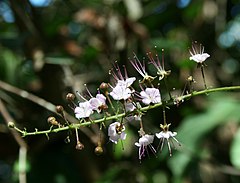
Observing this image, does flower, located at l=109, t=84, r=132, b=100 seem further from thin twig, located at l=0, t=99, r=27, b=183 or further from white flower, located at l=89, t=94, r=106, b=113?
thin twig, located at l=0, t=99, r=27, b=183

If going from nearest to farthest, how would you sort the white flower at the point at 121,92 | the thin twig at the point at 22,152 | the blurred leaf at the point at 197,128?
the white flower at the point at 121,92
the thin twig at the point at 22,152
the blurred leaf at the point at 197,128

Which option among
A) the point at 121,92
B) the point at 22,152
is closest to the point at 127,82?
the point at 121,92

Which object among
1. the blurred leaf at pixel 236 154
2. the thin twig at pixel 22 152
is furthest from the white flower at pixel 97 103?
the blurred leaf at pixel 236 154

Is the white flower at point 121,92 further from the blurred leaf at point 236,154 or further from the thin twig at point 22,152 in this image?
the blurred leaf at point 236,154

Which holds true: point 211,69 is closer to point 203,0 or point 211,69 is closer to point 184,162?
point 203,0

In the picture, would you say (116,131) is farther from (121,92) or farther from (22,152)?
(22,152)

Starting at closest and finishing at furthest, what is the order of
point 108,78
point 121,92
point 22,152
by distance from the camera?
1. point 121,92
2. point 22,152
3. point 108,78

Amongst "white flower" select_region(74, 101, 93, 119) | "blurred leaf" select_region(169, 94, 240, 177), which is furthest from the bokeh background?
"white flower" select_region(74, 101, 93, 119)
